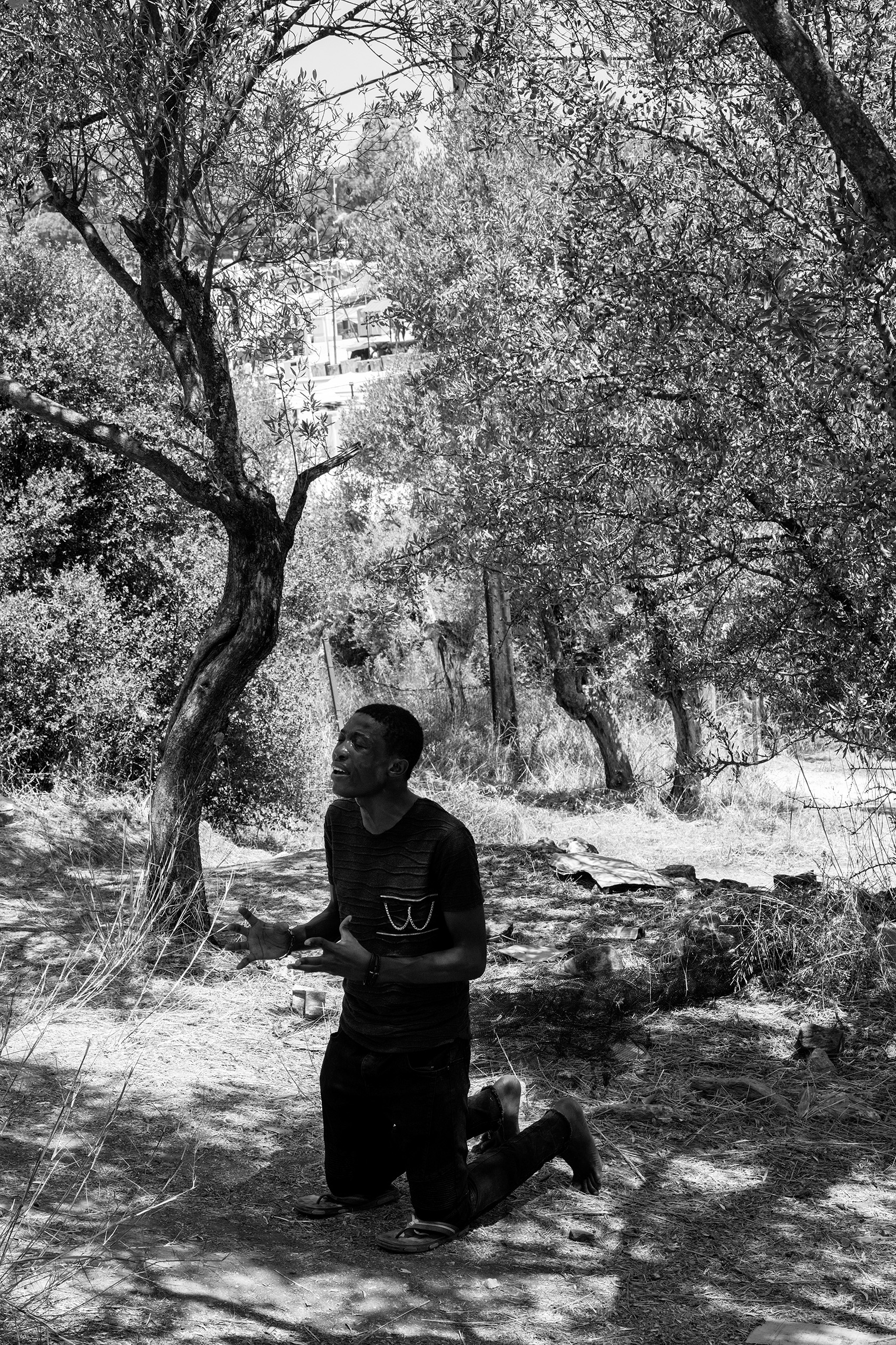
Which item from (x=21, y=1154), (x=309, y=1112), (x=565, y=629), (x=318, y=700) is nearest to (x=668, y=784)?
(x=565, y=629)

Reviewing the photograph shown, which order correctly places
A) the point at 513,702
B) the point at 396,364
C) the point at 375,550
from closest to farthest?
the point at 513,702 → the point at 396,364 → the point at 375,550

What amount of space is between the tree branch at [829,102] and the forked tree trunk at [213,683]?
407 cm

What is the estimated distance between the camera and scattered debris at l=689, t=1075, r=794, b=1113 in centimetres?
509

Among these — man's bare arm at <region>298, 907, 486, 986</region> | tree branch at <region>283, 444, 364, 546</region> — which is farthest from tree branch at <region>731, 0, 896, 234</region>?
tree branch at <region>283, 444, 364, 546</region>

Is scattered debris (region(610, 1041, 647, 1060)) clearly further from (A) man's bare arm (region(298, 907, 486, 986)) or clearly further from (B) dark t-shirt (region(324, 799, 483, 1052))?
(A) man's bare arm (region(298, 907, 486, 986))

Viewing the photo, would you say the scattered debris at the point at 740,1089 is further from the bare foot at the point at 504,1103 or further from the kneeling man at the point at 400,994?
the kneeling man at the point at 400,994

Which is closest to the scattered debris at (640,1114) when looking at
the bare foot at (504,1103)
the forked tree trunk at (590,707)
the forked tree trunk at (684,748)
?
the bare foot at (504,1103)

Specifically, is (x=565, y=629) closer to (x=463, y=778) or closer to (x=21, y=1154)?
(x=463, y=778)

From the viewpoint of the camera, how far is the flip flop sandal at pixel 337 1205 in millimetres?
3793

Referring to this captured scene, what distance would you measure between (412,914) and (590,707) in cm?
1156

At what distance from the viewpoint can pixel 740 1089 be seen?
5.21 meters

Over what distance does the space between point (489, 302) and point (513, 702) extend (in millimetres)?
10189

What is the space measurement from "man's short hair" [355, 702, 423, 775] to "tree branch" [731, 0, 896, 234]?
1981 mm

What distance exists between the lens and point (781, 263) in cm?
449
